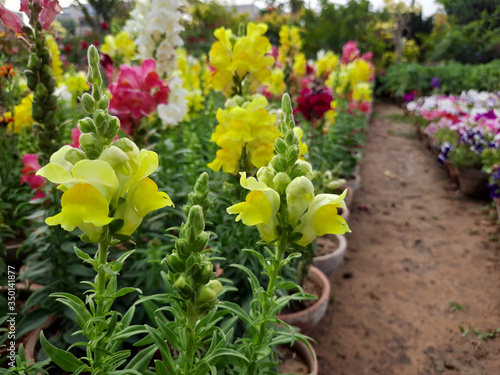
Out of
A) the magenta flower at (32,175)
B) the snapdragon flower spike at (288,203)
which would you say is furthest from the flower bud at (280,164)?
the magenta flower at (32,175)

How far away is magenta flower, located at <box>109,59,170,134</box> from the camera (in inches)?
74.1

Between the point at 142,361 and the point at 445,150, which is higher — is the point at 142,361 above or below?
above

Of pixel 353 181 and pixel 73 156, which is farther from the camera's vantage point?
pixel 353 181

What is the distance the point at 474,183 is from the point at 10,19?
514 centimetres

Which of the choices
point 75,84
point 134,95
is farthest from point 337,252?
point 75,84

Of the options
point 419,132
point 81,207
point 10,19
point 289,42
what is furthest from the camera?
point 419,132

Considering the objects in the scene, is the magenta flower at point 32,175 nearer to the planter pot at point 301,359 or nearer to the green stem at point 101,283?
the green stem at point 101,283

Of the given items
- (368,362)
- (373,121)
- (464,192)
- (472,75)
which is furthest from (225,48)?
(472,75)

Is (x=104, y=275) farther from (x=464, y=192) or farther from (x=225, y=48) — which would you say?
(x=464, y=192)

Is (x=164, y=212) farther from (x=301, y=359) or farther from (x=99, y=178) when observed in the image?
(x=99, y=178)

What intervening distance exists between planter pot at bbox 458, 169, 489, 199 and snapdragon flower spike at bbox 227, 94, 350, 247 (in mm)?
4532

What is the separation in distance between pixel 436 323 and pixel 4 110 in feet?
12.5

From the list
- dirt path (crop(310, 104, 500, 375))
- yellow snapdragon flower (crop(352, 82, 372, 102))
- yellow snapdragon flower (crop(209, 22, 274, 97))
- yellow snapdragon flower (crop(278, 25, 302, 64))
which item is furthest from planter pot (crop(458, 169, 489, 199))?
yellow snapdragon flower (crop(209, 22, 274, 97))

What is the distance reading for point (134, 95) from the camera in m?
1.90
